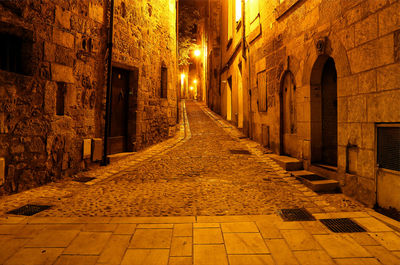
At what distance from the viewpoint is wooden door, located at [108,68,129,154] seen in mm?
6955

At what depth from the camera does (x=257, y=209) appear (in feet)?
11.4

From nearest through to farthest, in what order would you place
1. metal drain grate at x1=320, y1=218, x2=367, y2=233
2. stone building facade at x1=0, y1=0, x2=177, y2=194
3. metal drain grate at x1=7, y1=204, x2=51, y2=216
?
1. metal drain grate at x1=320, y1=218, x2=367, y2=233
2. metal drain grate at x1=7, y1=204, x2=51, y2=216
3. stone building facade at x1=0, y1=0, x2=177, y2=194

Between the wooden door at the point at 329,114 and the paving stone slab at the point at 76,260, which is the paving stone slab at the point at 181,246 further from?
the wooden door at the point at 329,114

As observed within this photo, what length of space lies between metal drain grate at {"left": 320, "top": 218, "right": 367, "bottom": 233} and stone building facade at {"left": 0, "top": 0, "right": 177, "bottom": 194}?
5138 millimetres

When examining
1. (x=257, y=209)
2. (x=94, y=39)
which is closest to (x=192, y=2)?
(x=94, y=39)

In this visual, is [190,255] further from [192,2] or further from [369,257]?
[192,2]

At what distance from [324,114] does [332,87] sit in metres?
0.64

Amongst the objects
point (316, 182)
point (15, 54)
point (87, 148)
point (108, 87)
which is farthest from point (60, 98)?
point (316, 182)

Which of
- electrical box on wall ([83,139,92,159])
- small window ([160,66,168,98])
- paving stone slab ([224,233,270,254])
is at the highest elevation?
small window ([160,66,168,98])

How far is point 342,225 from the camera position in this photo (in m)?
3.01

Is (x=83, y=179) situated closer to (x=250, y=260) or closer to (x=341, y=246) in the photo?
(x=250, y=260)

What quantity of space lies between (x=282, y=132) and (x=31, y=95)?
20.2ft

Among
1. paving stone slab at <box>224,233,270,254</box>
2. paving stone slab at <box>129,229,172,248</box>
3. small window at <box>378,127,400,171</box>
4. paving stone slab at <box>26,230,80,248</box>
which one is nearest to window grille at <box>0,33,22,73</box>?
paving stone slab at <box>26,230,80,248</box>

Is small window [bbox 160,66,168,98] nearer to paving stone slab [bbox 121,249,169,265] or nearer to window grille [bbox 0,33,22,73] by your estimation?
window grille [bbox 0,33,22,73]
